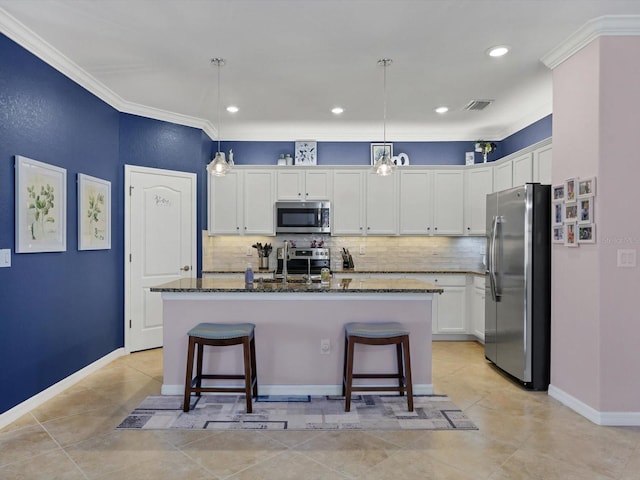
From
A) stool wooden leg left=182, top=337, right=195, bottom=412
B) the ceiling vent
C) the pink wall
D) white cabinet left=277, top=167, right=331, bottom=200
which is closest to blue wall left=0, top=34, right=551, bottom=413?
the ceiling vent

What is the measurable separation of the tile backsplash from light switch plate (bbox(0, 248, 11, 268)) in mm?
3092

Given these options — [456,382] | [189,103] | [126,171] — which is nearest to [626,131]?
[456,382]

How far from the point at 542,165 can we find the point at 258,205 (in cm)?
344

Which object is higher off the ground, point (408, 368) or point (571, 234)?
point (571, 234)

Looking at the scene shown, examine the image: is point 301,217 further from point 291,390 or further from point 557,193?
point 557,193

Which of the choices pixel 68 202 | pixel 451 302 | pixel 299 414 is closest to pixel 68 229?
pixel 68 202

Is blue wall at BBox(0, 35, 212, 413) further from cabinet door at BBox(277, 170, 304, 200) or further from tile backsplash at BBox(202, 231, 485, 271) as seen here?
tile backsplash at BBox(202, 231, 485, 271)

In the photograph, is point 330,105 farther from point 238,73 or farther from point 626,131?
point 626,131

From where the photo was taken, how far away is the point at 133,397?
344 centimetres

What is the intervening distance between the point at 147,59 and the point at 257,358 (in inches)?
106

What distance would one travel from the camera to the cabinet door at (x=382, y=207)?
5742mm

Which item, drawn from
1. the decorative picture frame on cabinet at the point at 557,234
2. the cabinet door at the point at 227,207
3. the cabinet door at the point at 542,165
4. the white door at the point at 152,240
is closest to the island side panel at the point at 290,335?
the decorative picture frame on cabinet at the point at 557,234

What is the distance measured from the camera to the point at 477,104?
478 cm

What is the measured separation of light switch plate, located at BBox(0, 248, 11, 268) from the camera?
2891mm
